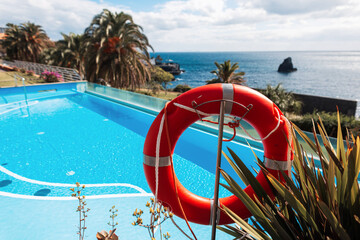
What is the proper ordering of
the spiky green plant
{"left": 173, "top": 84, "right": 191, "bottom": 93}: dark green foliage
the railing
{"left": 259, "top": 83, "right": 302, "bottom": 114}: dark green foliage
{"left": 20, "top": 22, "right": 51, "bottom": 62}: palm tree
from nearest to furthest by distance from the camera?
the spiky green plant, {"left": 259, "top": 83, "right": 302, "bottom": 114}: dark green foliage, the railing, {"left": 20, "top": 22, "right": 51, "bottom": 62}: palm tree, {"left": 173, "top": 84, "right": 191, "bottom": 93}: dark green foliage

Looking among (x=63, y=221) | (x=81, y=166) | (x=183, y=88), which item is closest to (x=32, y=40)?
(x=183, y=88)

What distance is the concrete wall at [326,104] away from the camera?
13878 millimetres

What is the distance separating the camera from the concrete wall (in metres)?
13.9

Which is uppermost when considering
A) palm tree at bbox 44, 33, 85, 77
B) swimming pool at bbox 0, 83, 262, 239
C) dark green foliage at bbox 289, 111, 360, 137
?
palm tree at bbox 44, 33, 85, 77

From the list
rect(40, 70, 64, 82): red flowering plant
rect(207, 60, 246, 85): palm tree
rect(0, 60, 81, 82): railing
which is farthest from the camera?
rect(207, 60, 246, 85): palm tree

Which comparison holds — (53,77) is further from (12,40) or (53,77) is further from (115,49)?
(12,40)

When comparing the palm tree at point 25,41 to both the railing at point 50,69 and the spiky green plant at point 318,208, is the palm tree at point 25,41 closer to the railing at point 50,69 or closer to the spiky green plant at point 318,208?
the railing at point 50,69

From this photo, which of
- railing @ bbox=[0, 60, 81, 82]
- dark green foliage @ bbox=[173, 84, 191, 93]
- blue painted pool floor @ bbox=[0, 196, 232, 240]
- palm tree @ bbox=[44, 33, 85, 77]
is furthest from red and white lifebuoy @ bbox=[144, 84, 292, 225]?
dark green foliage @ bbox=[173, 84, 191, 93]

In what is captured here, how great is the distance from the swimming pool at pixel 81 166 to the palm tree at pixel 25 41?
21.5m

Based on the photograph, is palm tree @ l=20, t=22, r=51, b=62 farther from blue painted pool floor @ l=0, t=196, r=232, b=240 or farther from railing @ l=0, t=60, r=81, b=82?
blue painted pool floor @ l=0, t=196, r=232, b=240

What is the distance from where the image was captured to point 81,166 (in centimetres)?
580

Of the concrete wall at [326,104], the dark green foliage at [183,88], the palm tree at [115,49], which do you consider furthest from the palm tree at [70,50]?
the concrete wall at [326,104]

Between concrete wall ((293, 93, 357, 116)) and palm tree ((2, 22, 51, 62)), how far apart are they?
2915cm

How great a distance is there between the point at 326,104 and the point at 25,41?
3184cm
